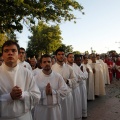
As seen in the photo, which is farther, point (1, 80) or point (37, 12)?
point (37, 12)

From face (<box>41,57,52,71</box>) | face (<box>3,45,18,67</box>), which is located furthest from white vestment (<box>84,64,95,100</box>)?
face (<box>3,45,18,67</box>)

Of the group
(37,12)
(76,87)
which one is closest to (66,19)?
(37,12)

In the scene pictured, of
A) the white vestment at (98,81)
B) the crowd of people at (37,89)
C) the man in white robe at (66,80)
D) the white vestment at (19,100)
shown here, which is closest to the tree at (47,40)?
the white vestment at (98,81)

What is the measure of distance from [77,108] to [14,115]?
3.92 meters

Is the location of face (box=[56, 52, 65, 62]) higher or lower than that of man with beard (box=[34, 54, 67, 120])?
higher

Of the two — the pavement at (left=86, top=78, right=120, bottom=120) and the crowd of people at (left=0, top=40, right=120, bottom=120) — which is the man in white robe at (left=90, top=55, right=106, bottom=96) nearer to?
the pavement at (left=86, top=78, right=120, bottom=120)

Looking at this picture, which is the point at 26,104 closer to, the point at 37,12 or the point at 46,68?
the point at 46,68

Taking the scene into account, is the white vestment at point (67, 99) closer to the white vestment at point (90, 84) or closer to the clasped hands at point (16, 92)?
the clasped hands at point (16, 92)

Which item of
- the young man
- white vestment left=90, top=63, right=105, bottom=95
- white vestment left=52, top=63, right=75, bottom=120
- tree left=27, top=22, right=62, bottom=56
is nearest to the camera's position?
the young man

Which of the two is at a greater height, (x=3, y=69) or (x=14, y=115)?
(x=3, y=69)

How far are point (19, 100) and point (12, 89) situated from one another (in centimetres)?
29

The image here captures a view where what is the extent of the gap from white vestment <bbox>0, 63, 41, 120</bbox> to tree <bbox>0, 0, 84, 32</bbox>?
30.9 ft

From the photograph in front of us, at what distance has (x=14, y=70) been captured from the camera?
382 cm

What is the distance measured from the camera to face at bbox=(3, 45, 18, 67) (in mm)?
3721
